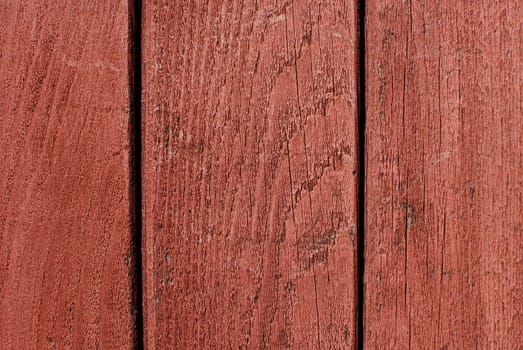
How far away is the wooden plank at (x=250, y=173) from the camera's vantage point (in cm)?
77

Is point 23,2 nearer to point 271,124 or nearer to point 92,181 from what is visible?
point 92,181

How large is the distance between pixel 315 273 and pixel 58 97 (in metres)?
0.39

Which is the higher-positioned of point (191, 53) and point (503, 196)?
point (191, 53)

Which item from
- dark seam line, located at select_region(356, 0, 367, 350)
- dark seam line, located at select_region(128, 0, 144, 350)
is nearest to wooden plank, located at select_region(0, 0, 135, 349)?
dark seam line, located at select_region(128, 0, 144, 350)

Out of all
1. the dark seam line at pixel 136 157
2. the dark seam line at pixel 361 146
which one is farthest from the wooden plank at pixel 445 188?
the dark seam line at pixel 136 157

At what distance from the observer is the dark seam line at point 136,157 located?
0.78 m

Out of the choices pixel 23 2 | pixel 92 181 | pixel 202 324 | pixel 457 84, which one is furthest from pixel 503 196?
pixel 23 2

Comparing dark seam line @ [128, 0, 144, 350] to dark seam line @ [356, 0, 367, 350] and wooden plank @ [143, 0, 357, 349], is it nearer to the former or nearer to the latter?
wooden plank @ [143, 0, 357, 349]

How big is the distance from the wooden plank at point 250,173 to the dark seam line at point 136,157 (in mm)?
12

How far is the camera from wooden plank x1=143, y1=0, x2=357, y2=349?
77cm

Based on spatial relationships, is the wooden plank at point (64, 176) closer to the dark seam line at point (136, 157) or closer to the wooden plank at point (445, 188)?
the dark seam line at point (136, 157)

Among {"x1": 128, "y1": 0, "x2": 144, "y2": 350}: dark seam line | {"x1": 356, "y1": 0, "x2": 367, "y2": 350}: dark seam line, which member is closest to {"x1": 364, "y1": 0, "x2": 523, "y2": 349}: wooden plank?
{"x1": 356, "y1": 0, "x2": 367, "y2": 350}: dark seam line

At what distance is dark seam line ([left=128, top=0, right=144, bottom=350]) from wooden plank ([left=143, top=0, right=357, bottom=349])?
12 mm

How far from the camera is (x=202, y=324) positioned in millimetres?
776
